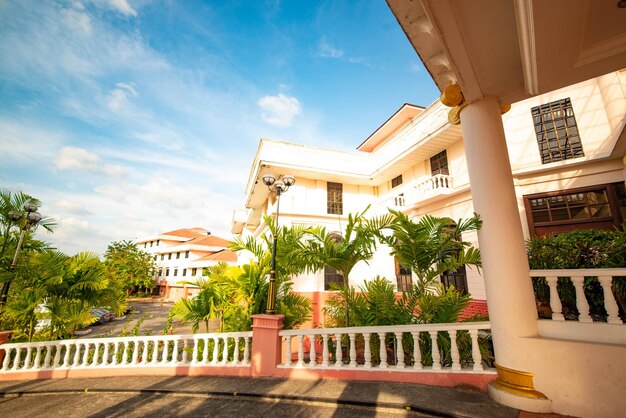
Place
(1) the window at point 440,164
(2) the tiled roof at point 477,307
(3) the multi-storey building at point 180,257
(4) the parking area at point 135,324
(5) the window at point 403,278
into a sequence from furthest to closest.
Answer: (3) the multi-storey building at point 180,257 < (5) the window at point 403,278 < (1) the window at point 440,164 < (4) the parking area at point 135,324 < (2) the tiled roof at point 477,307

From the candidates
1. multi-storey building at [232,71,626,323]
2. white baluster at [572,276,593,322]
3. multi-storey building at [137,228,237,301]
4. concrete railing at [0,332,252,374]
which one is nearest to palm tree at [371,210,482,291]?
white baluster at [572,276,593,322]

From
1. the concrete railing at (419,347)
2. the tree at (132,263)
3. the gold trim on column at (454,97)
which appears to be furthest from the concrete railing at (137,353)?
the tree at (132,263)

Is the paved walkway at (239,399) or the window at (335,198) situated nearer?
the paved walkway at (239,399)

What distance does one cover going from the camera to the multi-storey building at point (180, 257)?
123ft

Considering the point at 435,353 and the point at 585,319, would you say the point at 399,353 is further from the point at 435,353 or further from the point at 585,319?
the point at 585,319

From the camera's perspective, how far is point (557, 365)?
9.39ft

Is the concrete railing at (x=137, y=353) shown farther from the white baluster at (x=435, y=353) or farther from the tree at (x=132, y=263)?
the tree at (x=132, y=263)

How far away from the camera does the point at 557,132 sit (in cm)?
794

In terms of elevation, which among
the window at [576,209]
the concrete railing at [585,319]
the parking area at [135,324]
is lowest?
the parking area at [135,324]

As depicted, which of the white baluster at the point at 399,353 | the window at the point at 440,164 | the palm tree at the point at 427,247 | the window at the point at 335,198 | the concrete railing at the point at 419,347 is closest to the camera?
the concrete railing at the point at 419,347

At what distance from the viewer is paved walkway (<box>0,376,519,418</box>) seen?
10.3 feet

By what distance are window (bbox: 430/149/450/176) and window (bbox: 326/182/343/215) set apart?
4.62m

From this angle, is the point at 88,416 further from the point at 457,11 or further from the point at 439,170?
the point at 439,170

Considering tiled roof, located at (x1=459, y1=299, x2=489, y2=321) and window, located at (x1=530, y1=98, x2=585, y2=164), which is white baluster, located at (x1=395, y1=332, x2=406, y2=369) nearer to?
tiled roof, located at (x1=459, y1=299, x2=489, y2=321)
